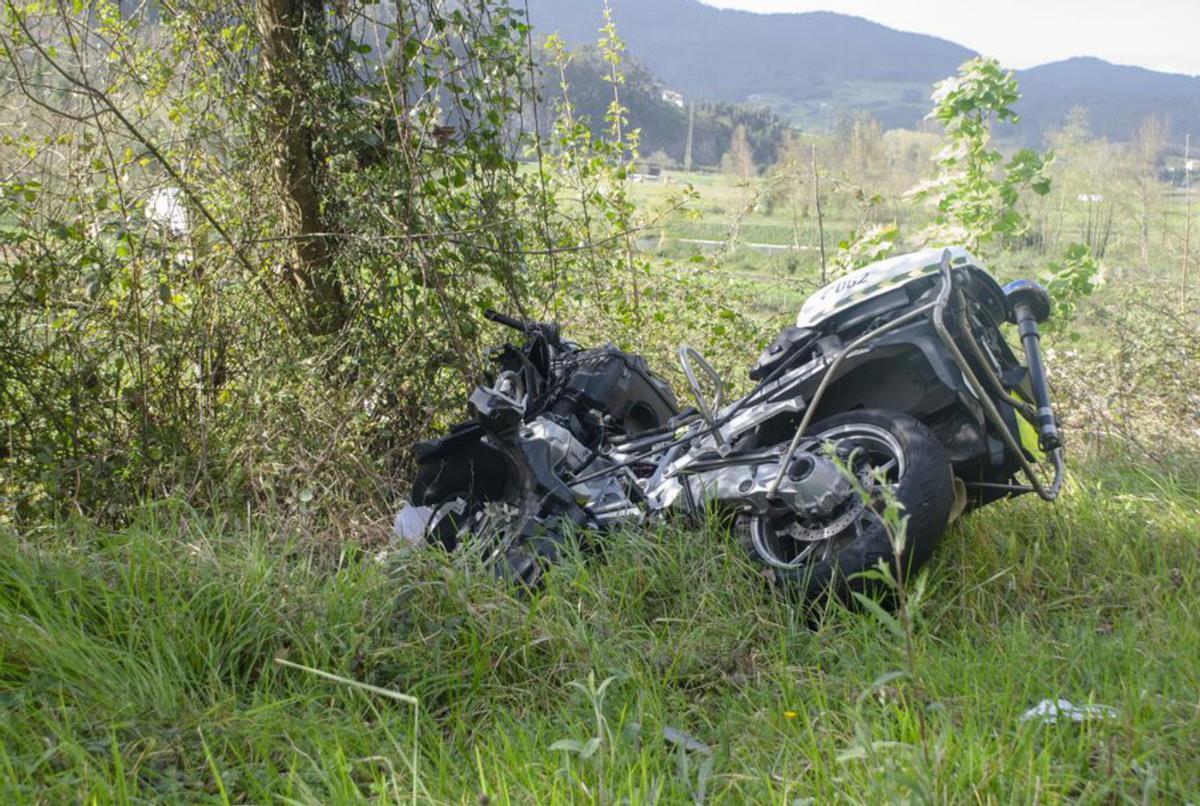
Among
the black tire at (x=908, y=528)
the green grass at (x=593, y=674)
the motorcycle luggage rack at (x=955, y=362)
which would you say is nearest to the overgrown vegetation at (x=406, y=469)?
the green grass at (x=593, y=674)

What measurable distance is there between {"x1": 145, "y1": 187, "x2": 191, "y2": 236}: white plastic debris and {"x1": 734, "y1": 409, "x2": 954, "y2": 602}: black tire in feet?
11.9

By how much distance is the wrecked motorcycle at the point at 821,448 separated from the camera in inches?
139

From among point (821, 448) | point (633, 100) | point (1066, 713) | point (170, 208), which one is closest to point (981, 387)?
point (821, 448)

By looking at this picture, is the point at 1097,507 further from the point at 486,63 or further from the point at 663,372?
the point at 486,63

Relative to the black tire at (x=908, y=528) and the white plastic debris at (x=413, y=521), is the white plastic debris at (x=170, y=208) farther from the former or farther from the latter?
the black tire at (x=908, y=528)

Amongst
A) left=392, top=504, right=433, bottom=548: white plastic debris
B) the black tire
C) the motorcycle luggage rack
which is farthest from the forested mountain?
the black tire

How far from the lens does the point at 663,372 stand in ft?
23.8

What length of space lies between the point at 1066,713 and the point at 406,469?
3784mm

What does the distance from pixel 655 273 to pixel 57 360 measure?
4244 mm

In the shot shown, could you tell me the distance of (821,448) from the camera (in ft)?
10.6

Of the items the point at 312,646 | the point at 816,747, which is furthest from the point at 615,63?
the point at 816,747

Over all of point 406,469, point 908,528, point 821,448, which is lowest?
point 406,469

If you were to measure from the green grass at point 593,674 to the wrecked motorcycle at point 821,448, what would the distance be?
23 cm

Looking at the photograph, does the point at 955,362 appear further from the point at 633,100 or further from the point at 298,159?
the point at 633,100
